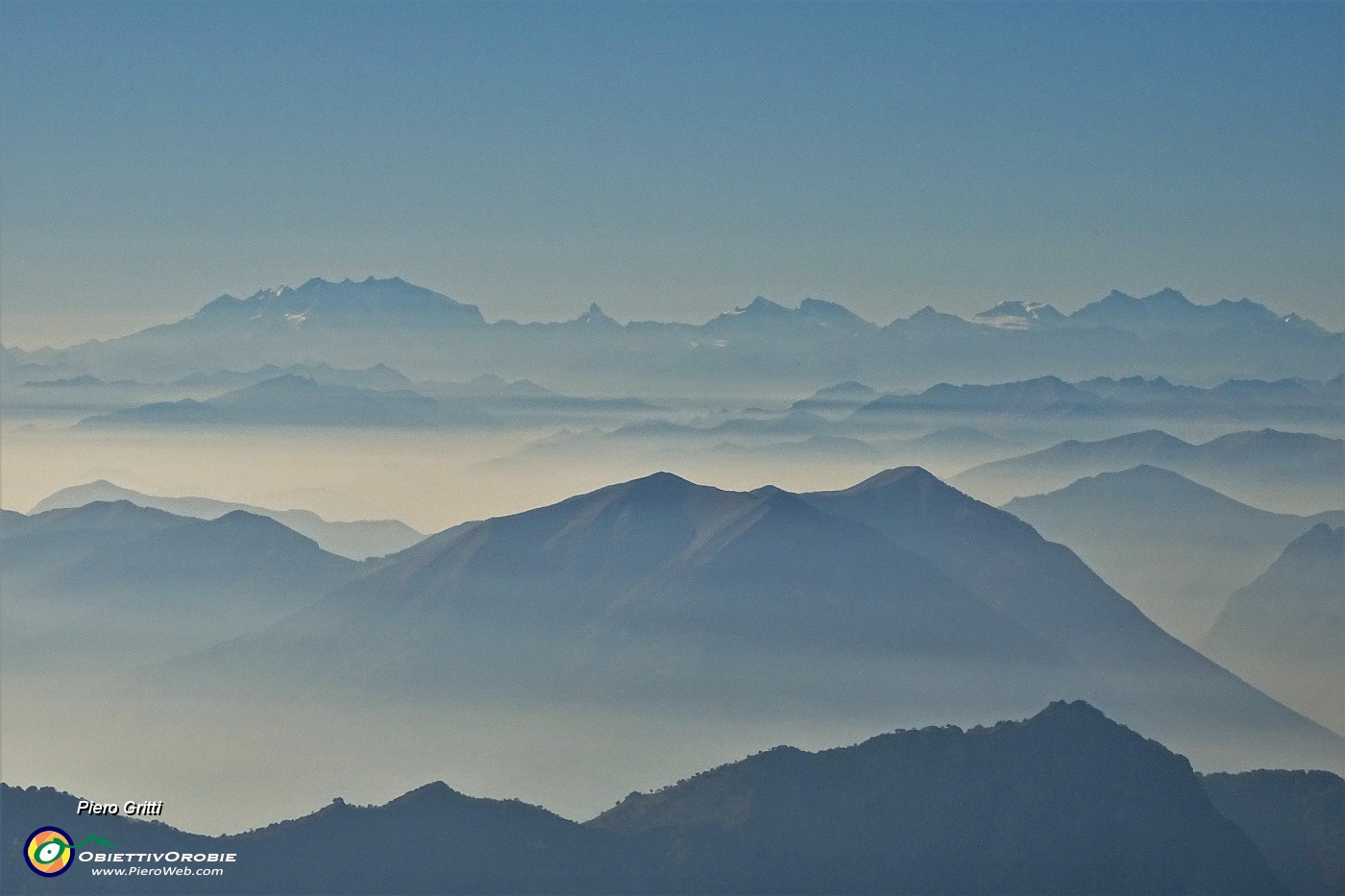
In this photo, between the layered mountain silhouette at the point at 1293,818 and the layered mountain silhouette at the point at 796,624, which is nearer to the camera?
the layered mountain silhouette at the point at 1293,818

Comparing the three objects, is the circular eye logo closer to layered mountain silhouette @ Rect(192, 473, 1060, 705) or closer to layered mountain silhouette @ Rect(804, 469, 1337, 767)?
layered mountain silhouette @ Rect(192, 473, 1060, 705)

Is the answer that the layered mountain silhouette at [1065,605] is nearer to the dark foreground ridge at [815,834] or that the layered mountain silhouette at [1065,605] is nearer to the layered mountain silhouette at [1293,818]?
the layered mountain silhouette at [1293,818]

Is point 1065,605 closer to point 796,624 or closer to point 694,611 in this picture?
point 796,624

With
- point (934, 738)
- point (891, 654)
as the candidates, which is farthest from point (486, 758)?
point (934, 738)

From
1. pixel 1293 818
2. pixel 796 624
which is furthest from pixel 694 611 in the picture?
pixel 1293 818

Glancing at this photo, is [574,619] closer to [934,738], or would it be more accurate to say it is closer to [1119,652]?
[1119,652]

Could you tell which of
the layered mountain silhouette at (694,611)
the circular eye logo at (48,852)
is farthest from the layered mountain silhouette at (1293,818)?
the layered mountain silhouette at (694,611)

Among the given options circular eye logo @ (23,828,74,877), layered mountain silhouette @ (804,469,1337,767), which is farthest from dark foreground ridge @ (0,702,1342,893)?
layered mountain silhouette @ (804,469,1337,767)
